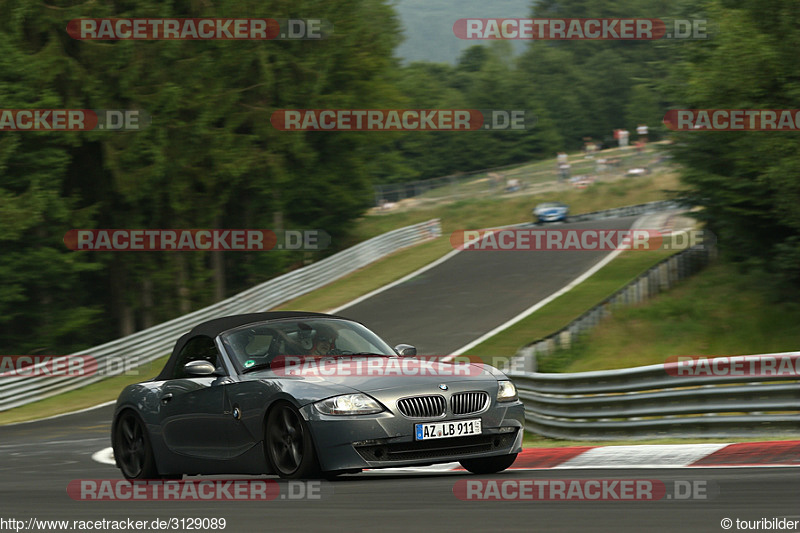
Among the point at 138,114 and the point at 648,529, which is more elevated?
the point at 138,114

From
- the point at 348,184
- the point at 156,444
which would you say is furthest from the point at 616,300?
the point at 348,184

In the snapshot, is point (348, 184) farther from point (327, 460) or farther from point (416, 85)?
point (416, 85)

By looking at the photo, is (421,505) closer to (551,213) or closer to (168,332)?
(168,332)

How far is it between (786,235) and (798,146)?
4286 millimetres

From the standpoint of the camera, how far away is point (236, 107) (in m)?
38.1

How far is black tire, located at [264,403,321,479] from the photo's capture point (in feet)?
24.8

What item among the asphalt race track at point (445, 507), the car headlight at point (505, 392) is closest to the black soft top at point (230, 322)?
the asphalt race track at point (445, 507)

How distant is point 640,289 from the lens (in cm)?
2814

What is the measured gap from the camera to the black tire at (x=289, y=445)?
7.56m

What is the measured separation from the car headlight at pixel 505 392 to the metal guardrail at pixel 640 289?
20.3ft
